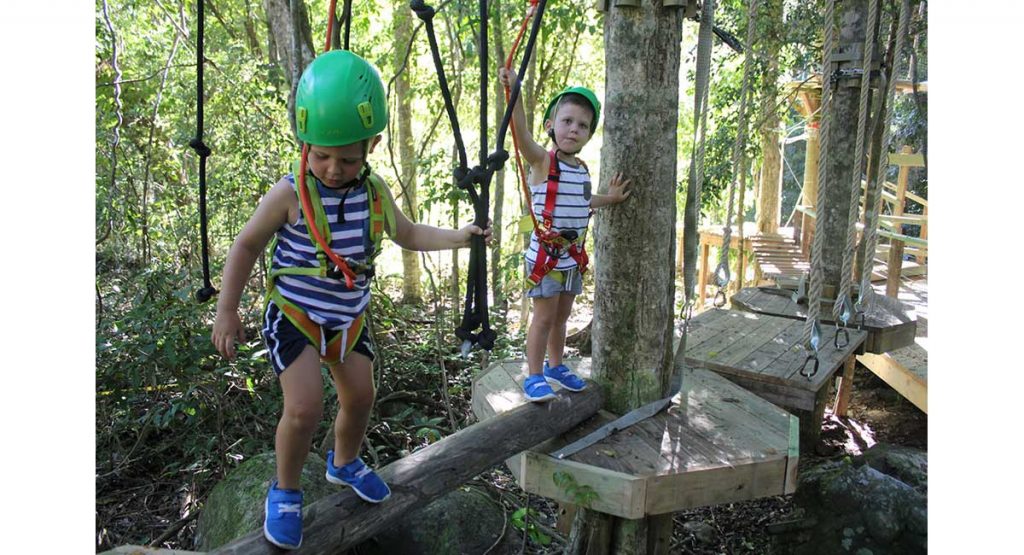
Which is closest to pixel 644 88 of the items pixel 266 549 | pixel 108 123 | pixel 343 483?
pixel 343 483

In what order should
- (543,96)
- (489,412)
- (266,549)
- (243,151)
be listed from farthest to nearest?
(543,96) < (243,151) < (489,412) < (266,549)

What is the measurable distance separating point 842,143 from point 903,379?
5.90 feet

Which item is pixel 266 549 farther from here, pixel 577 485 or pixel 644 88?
pixel 644 88

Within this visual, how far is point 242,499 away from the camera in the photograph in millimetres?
3049

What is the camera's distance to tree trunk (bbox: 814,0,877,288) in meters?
4.58

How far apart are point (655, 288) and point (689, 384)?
2.03 feet

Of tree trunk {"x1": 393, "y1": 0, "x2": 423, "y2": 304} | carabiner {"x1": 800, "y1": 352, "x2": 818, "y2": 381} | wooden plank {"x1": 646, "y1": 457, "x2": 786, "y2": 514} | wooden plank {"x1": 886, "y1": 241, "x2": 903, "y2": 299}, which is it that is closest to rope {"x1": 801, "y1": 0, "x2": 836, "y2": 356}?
carabiner {"x1": 800, "y1": 352, "x2": 818, "y2": 381}

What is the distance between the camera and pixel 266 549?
1.71 meters

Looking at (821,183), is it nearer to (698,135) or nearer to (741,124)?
(741,124)

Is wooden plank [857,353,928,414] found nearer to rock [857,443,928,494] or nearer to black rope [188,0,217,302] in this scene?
rock [857,443,928,494]

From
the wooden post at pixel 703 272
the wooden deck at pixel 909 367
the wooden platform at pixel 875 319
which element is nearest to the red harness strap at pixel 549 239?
the wooden platform at pixel 875 319

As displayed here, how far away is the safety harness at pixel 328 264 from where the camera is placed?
6.24 feet

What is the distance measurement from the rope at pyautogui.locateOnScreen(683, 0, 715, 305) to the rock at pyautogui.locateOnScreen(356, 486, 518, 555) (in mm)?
1629

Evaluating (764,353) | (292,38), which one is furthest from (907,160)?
(292,38)
